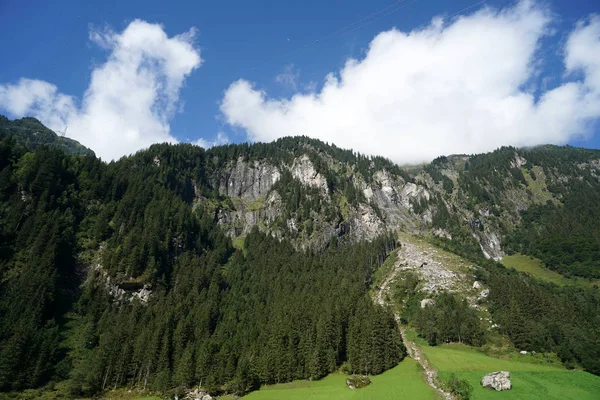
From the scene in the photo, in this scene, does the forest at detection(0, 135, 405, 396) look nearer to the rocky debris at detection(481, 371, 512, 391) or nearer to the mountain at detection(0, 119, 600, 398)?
the mountain at detection(0, 119, 600, 398)

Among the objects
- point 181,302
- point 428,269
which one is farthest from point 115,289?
point 428,269

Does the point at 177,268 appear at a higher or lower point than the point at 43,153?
lower

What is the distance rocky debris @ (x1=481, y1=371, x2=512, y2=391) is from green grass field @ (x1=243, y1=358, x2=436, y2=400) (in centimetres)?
948

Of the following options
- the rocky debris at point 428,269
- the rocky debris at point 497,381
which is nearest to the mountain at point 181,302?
the rocky debris at point 428,269

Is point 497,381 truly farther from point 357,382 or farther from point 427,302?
point 427,302

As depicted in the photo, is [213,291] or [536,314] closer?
[536,314]

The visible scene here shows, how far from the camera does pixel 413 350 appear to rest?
3698 inches

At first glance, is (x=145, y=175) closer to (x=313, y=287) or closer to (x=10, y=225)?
(x=10, y=225)

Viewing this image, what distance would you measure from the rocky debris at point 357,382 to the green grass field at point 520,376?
15756 mm

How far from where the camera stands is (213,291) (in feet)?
430

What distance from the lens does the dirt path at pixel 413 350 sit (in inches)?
2574

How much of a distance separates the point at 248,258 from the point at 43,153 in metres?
106

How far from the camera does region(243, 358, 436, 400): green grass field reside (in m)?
62.8

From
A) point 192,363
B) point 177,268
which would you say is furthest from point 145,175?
point 192,363
